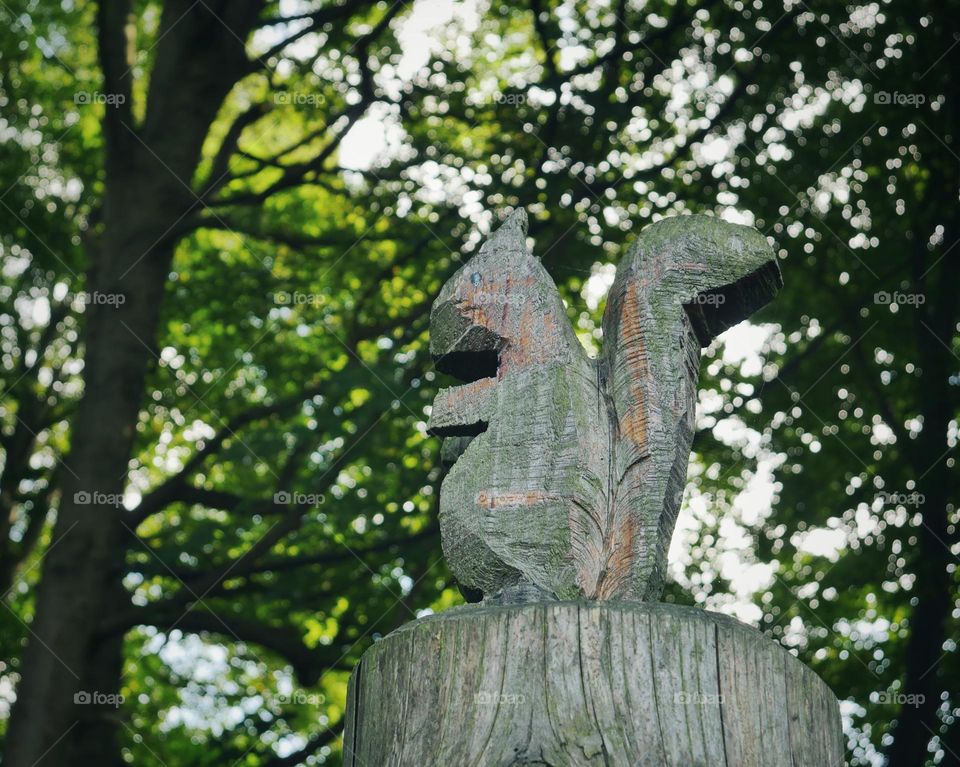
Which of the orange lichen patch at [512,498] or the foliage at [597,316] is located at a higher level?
the foliage at [597,316]

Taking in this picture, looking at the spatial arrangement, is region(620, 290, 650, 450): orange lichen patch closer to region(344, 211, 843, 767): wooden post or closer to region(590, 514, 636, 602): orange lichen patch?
region(344, 211, 843, 767): wooden post

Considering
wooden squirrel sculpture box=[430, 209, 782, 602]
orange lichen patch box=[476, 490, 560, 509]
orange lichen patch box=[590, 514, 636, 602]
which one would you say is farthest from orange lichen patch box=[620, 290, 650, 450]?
orange lichen patch box=[476, 490, 560, 509]

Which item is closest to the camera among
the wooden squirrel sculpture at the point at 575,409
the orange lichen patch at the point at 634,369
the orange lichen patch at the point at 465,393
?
the wooden squirrel sculpture at the point at 575,409

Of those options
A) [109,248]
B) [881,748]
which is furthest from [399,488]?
[881,748]

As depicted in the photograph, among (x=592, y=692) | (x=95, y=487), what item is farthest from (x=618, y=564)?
(x=95, y=487)

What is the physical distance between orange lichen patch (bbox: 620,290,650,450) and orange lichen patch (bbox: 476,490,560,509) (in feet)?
1.28

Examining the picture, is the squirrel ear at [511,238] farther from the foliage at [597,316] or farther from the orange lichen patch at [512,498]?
the foliage at [597,316]

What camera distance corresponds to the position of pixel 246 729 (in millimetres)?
10539

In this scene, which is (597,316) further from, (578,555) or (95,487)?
(578,555)

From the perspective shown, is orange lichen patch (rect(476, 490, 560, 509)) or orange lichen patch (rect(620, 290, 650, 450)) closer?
orange lichen patch (rect(476, 490, 560, 509))

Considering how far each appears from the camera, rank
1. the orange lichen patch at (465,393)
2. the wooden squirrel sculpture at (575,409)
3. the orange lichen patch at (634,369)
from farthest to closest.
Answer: the orange lichen patch at (465,393) → the orange lichen patch at (634,369) → the wooden squirrel sculpture at (575,409)

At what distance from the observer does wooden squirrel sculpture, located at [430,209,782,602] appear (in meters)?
4.05

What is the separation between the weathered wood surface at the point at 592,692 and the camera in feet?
11.5

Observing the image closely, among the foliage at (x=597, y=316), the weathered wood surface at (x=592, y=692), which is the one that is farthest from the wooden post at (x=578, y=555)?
the foliage at (x=597, y=316)
